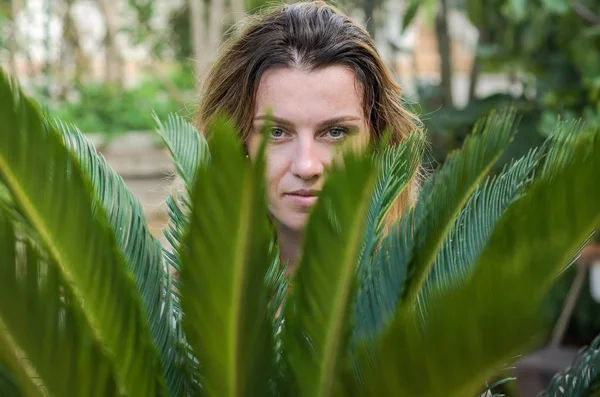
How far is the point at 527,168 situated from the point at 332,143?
1.10ft

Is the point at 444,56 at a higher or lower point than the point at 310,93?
higher

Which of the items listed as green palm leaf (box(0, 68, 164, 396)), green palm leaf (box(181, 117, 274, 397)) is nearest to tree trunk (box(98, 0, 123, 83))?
green palm leaf (box(0, 68, 164, 396))

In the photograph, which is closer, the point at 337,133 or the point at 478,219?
the point at 478,219

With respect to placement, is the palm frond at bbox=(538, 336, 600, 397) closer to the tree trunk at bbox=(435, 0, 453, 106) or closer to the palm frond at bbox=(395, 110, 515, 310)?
the palm frond at bbox=(395, 110, 515, 310)

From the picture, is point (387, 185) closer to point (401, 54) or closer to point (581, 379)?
point (581, 379)

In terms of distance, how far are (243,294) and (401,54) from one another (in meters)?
7.31

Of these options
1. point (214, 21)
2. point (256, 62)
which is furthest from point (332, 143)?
point (214, 21)

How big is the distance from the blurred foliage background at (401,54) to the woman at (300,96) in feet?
9.37

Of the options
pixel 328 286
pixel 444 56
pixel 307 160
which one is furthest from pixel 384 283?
pixel 444 56

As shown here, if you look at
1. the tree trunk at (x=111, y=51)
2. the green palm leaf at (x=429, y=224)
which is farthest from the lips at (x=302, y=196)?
the tree trunk at (x=111, y=51)

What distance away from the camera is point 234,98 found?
Result: 1710mm

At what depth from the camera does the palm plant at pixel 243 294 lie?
0.85m

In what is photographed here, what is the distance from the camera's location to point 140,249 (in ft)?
3.96

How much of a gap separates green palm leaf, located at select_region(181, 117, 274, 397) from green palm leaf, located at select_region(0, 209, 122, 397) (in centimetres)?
11
